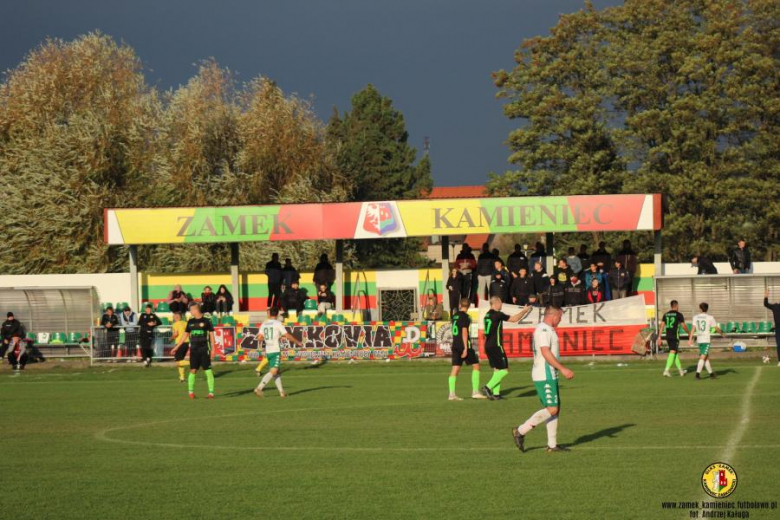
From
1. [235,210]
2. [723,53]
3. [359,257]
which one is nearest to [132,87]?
[359,257]

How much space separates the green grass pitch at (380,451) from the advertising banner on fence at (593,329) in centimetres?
645

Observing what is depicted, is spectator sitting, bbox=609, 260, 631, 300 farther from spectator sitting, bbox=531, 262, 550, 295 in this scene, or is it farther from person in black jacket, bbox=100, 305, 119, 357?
person in black jacket, bbox=100, 305, 119, 357

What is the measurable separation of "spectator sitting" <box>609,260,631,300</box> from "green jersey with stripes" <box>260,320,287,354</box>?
15238mm

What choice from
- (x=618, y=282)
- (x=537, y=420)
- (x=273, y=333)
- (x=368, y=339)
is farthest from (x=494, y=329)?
(x=618, y=282)

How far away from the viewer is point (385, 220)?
38.8 m

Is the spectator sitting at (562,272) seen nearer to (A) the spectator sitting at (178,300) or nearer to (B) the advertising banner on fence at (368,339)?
(B) the advertising banner on fence at (368,339)

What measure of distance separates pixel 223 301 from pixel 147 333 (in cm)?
317

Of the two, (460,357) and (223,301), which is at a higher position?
(223,301)

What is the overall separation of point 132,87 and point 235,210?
28410mm

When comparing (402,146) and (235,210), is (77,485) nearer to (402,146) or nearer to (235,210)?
(235,210)

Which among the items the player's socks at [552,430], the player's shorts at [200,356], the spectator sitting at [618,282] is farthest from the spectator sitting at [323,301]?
the player's socks at [552,430]

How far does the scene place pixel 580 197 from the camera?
3844cm

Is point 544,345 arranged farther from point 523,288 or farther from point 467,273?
point 467,273

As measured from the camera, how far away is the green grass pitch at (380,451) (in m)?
12.7
